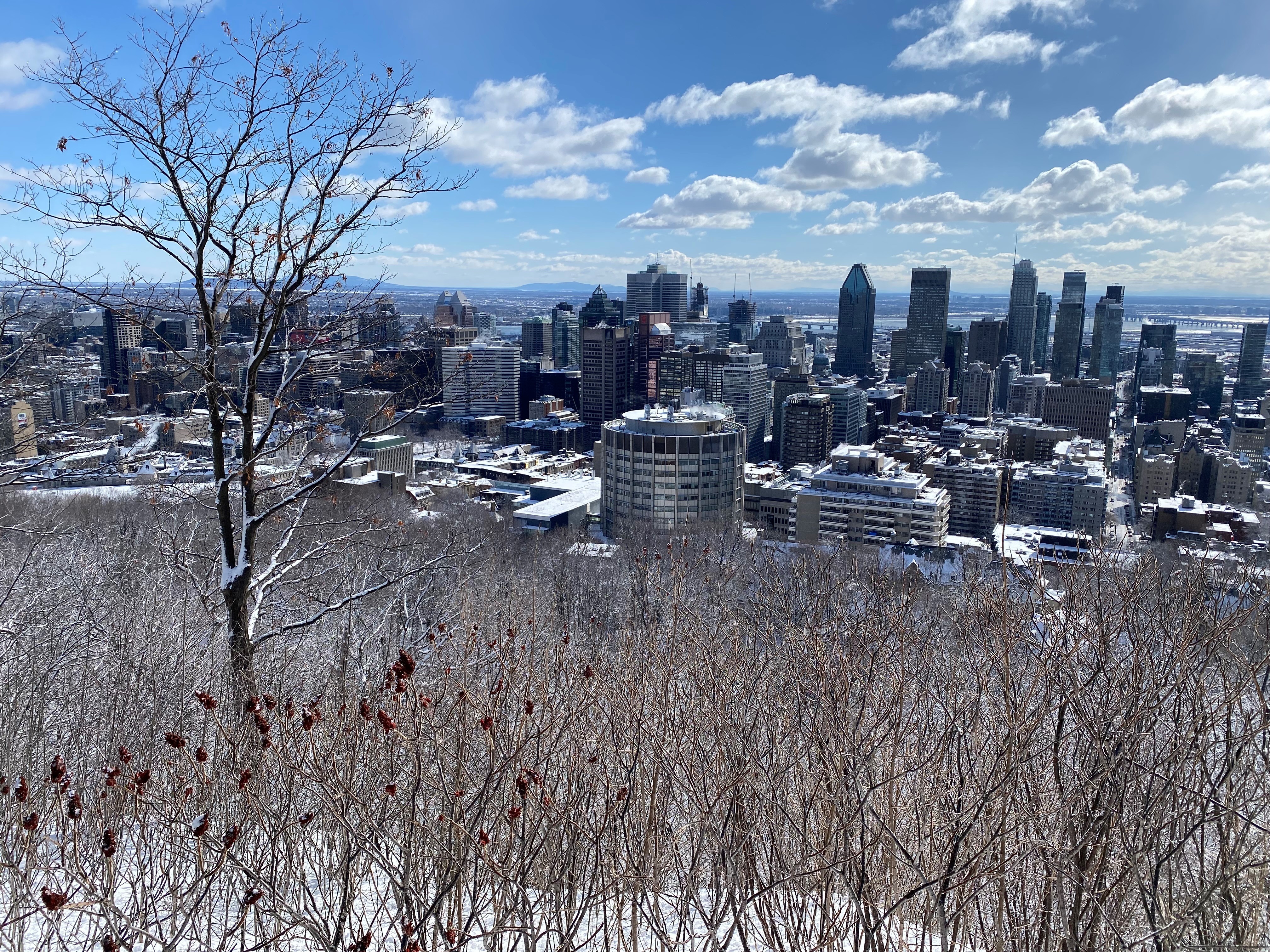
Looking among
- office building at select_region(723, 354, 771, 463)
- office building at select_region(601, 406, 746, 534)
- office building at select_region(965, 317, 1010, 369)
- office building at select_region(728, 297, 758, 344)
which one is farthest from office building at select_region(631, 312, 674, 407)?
office building at select_region(965, 317, 1010, 369)

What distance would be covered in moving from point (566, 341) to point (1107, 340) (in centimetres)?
7066

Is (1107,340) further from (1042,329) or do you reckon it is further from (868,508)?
(868,508)

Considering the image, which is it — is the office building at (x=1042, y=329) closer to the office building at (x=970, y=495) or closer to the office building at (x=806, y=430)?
the office building at (x=806, y=430)

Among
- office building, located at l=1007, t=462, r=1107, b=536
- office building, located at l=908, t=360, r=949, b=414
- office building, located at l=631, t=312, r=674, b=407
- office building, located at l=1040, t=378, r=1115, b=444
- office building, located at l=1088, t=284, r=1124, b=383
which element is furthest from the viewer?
office building, located at l=1088, t=284, r=1124, b=383

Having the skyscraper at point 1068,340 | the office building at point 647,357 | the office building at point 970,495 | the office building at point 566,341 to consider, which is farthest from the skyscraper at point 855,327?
the office building at point 970,495

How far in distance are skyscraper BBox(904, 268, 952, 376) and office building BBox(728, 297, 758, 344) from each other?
24.5m

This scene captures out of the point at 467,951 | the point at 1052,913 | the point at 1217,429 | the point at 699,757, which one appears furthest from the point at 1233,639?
the point at 1217,429

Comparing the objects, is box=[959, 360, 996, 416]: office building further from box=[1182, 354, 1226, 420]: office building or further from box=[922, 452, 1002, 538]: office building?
box=[922, 452, 1002, 538]: office building

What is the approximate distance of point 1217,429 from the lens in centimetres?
6950

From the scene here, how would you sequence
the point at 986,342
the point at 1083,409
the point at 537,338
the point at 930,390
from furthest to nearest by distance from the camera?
1. the point at 986,342
2. the point at 537,338
3. the point at 930,390
4. the point at 1083,409

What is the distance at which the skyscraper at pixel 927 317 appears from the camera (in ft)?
365

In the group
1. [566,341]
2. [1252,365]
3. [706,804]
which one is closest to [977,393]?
[1252,365]

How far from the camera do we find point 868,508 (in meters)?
33.5

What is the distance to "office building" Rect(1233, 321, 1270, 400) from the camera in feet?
285
